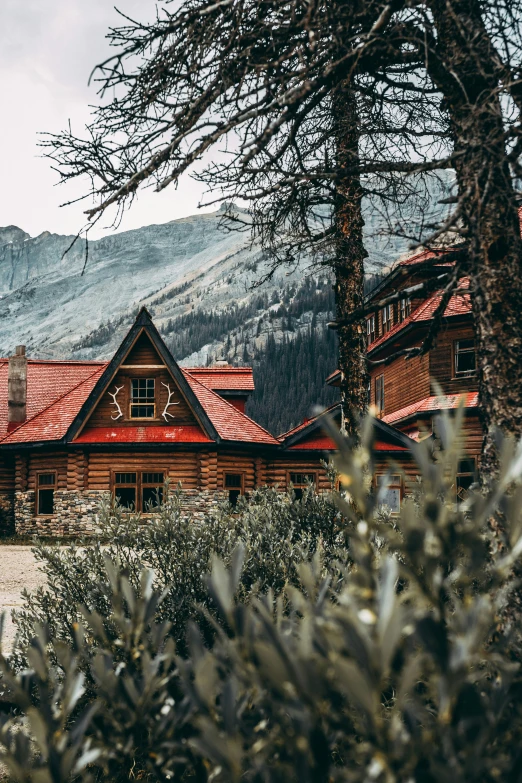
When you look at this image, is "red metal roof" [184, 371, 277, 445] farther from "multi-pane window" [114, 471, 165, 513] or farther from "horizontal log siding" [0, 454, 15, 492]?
"horizontal log siding" [0, 454, 15, 492]

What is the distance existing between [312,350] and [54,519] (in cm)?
7496

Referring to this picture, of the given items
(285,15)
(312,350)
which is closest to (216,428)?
(285,15)

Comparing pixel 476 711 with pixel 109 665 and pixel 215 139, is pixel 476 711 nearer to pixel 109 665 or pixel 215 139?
pixel 109 665

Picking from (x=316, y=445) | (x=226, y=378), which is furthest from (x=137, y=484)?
(x=226, y=378)

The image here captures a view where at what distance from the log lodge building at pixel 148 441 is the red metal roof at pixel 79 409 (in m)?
0.06

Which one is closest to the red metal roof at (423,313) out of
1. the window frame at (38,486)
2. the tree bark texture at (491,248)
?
the window frame at (38,486)

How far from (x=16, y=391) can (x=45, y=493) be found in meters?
4.59

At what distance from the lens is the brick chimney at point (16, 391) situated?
2600cm

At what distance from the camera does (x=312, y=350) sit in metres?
95.8

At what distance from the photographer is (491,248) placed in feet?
13.9

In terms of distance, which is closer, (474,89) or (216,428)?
(474,89)

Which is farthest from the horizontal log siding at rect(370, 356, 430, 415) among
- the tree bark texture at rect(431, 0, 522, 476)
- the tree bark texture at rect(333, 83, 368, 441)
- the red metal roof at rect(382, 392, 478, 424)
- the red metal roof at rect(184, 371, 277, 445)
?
the tree bark texture at rect(431, 0, 522, 476)

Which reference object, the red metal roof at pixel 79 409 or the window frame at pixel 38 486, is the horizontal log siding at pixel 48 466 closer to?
the window frame at pixel 38 486

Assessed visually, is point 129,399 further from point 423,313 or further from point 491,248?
point 491,248
